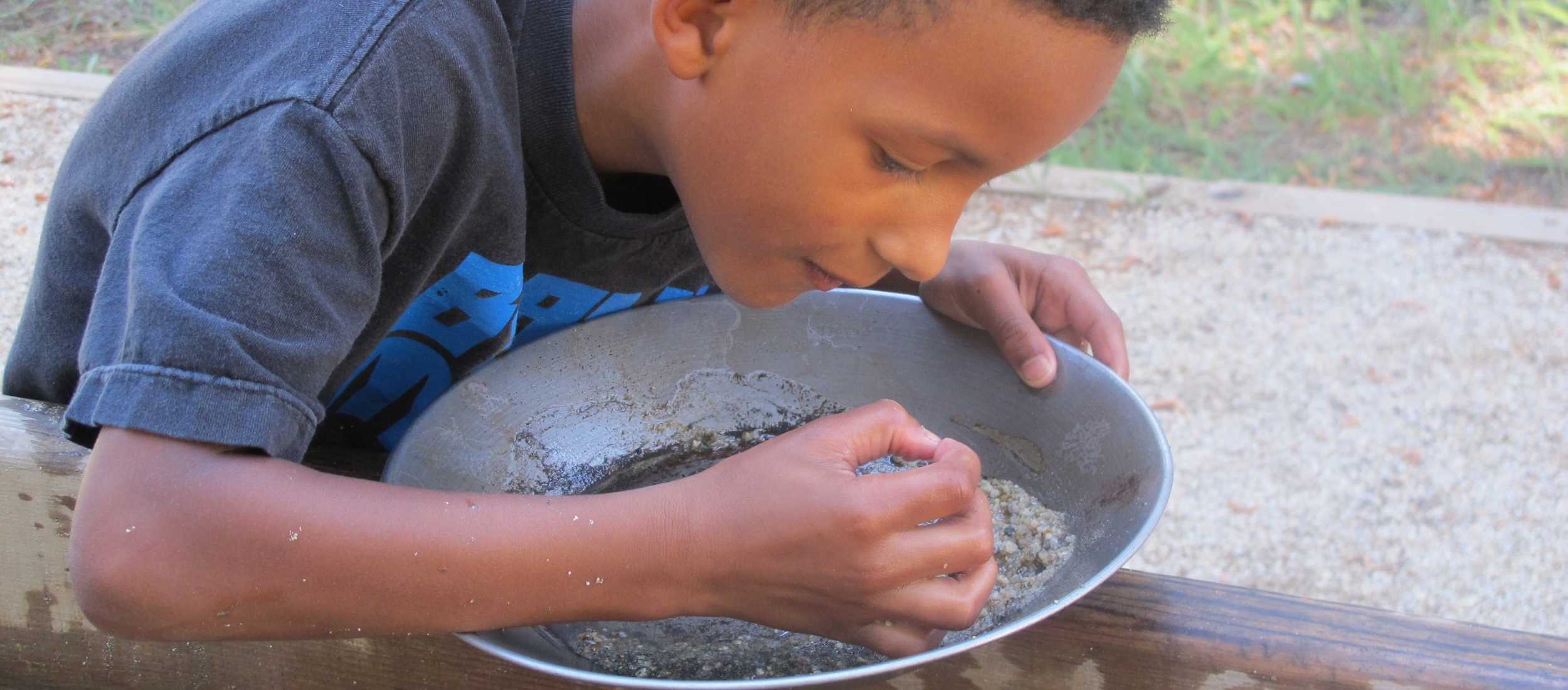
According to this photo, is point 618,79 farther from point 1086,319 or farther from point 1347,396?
point 1347,396

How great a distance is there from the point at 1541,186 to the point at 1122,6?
280 centimetres

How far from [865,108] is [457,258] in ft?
1.31

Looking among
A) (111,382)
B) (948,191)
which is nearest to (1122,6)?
(948,191)

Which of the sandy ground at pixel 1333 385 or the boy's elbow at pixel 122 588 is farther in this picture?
the sandy ground at pixel 1333 385

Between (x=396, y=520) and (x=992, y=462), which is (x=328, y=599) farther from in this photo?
(x=992, y=462)

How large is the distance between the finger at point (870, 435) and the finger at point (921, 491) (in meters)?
0.04

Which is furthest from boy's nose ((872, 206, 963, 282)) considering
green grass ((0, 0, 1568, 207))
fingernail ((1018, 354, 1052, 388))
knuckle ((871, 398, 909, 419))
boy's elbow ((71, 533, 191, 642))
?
green grass ((0, 0, 1568, 207))

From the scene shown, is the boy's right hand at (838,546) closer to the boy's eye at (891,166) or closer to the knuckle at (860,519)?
the knuckle at (860,519)

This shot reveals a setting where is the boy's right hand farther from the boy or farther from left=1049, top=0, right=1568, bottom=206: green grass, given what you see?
left=1049, top=0, right=1568, bottom=206: green grass


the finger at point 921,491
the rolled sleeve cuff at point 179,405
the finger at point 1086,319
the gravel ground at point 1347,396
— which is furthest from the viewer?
the gravel ground at point 1347,396

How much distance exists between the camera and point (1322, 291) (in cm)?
Result: 274

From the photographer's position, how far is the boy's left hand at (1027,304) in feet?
3.96

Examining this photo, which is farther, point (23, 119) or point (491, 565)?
point (23, 119)

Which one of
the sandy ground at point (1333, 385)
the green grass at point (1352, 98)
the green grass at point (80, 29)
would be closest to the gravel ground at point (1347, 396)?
the sandy ground at point (1333, 385)
